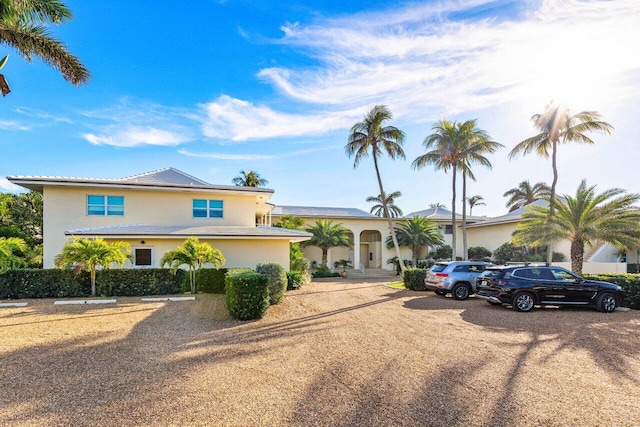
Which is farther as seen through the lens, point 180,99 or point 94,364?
point 180,99

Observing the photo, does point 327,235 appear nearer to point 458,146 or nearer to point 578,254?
point 458,146

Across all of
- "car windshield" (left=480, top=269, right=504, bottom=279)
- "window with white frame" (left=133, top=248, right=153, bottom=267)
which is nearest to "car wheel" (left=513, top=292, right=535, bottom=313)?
"car windshield" (left=480, top=269, right=504, bottom=279)

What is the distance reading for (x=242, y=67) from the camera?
13875 mm

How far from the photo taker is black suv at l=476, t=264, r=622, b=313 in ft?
35.6

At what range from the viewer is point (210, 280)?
15305mm

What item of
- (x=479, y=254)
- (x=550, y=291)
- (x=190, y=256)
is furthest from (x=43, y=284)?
(x=479, y=254)

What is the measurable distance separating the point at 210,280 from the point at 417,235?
19.1 m

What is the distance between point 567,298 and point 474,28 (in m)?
9.17

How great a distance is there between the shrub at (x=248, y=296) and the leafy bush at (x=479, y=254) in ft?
79.0

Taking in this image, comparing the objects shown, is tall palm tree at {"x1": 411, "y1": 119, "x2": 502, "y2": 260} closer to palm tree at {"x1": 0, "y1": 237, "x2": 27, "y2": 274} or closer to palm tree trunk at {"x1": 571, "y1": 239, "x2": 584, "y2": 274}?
palm tree trunk at {"x1": 571, "y1": 239, "x2": 584, "y2": 274}

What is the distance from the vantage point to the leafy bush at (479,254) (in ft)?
93.2

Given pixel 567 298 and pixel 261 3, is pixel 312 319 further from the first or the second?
pixel 261 3

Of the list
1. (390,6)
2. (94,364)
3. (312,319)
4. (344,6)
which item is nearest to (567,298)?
(312,319)

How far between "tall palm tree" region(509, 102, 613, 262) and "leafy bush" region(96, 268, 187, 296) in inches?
749
